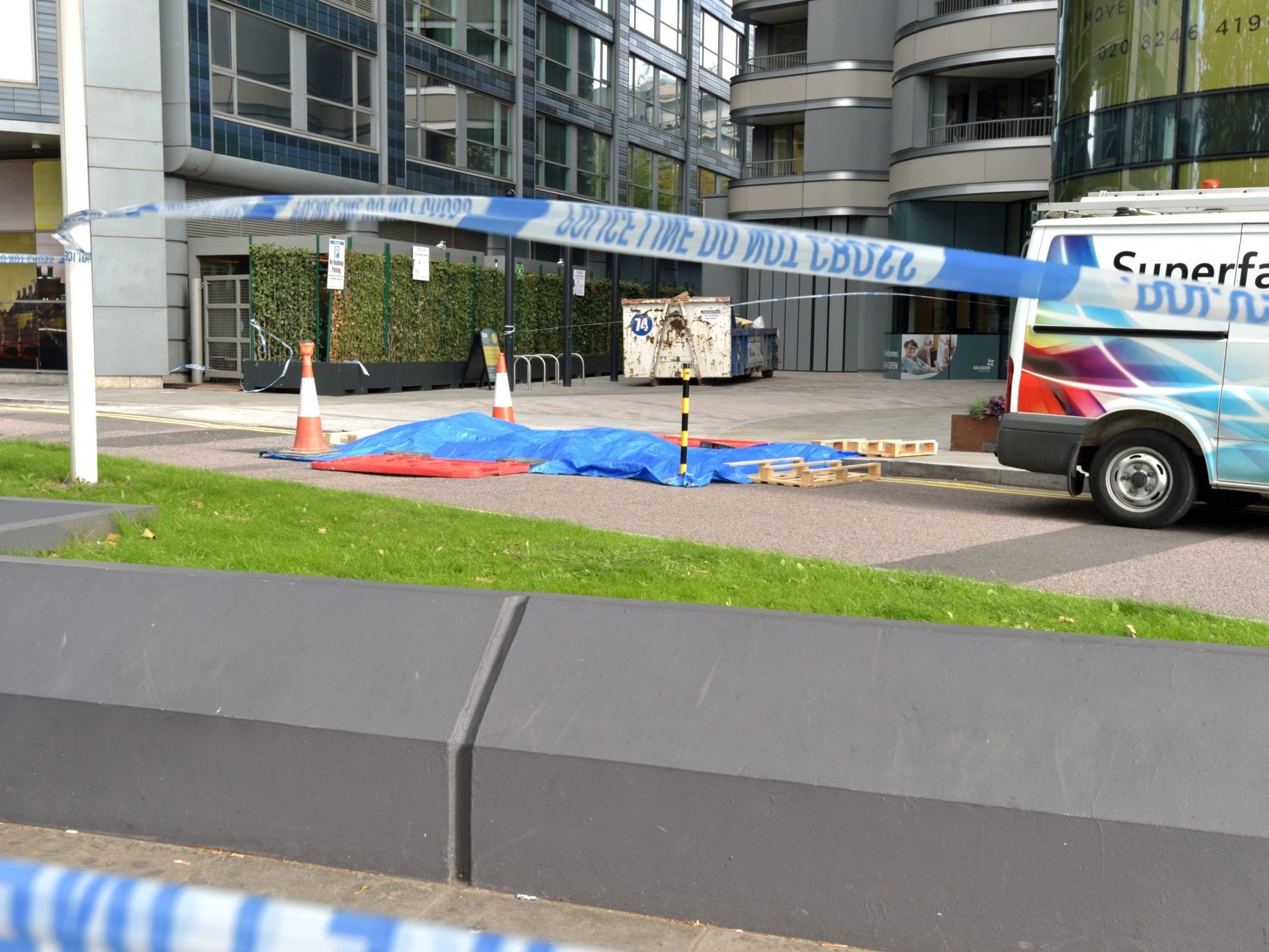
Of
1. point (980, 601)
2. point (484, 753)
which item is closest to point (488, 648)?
point (484, 753)

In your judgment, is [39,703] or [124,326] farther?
[124,326]

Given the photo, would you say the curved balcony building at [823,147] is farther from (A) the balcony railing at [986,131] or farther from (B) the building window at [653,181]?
(B) the building window at [653,181]

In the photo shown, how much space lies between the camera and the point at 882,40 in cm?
3884

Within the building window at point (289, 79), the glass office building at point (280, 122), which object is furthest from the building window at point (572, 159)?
the building window at point (289, 79)

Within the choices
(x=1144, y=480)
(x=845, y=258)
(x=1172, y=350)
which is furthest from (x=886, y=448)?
(x=845, y=258)

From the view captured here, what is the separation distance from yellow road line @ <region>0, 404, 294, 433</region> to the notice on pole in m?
5.97

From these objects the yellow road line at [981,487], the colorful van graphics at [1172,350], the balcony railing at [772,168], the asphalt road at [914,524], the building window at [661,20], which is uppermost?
the building window at [661,20]

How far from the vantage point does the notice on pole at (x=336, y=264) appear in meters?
23.7

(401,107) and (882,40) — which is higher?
(882,40)

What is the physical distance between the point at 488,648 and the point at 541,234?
154 centimetres

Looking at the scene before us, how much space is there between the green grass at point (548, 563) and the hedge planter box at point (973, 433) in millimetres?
7708

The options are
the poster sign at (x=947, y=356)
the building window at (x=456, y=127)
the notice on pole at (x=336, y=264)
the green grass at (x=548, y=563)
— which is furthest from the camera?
the building window at (x=456, y=127)

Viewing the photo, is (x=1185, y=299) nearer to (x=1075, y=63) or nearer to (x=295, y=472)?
(x=295, y=472)

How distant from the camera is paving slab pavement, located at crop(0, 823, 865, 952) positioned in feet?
10.8
